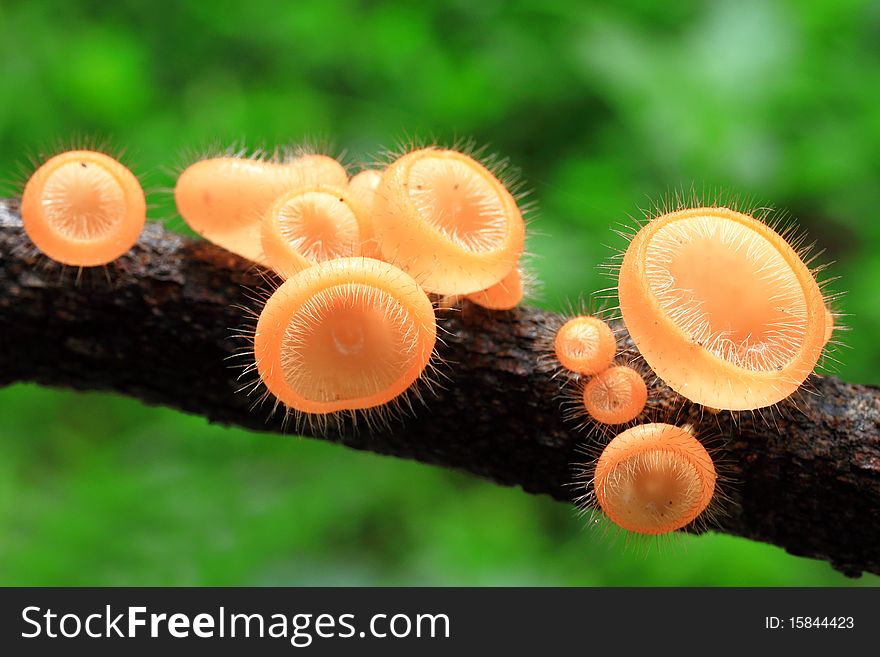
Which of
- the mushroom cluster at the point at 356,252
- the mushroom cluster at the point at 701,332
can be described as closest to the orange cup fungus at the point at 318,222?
the mushroom cluster at the point at 356,252

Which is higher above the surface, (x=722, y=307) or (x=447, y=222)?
(x=447, y=222)

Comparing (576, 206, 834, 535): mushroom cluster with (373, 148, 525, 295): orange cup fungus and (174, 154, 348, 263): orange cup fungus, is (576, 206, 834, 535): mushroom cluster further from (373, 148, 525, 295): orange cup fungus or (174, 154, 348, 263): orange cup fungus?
(174, 154, 348, 263): orange cup fungus

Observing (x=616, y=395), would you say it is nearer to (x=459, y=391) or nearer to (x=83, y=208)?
(x=459, y=391)

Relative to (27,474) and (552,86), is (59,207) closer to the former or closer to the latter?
(27,474)

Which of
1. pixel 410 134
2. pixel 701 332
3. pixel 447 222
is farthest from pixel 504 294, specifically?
pixel 410 134

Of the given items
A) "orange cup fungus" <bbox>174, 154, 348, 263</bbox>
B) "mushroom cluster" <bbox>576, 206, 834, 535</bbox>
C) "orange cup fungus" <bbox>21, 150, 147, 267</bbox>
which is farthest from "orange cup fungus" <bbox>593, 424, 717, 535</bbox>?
"orange cup fungus" <bbox>21, 150, 147, 267</bbox>

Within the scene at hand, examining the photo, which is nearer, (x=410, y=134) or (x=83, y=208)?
(x=83, y=208)
